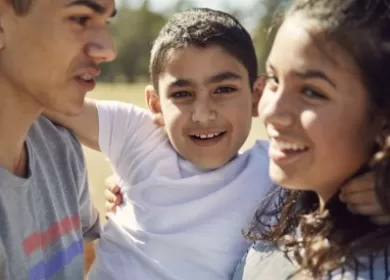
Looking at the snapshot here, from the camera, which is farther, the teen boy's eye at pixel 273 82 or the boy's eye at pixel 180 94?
the boy's eye at pixel 180 94

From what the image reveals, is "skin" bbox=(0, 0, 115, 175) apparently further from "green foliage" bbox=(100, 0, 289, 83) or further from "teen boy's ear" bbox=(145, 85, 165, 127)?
"green foliage" bbox=(100, 0, 289, 83)

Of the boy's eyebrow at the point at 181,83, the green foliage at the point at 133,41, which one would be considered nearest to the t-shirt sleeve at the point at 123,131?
the boy's eyebrow at the point at 181,83

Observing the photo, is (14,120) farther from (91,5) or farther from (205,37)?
(205,37)

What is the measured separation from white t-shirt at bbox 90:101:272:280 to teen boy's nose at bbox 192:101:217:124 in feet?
0.71

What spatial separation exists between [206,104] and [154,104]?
0.32 metres

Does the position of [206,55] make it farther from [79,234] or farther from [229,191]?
[79,234]

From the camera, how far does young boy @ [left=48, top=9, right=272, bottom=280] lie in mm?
2801

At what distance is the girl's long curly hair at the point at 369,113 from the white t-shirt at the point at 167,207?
0.66m

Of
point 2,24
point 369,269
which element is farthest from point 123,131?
point 369,269

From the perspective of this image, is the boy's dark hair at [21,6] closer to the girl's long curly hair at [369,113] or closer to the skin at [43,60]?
the skin at [43,60]

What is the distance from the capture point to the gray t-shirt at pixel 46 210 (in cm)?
257

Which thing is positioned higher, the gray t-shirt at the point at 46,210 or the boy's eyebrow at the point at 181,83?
the boy's eyebrow at the point at 181,83

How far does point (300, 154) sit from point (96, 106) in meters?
1.24

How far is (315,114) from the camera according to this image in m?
2.02
